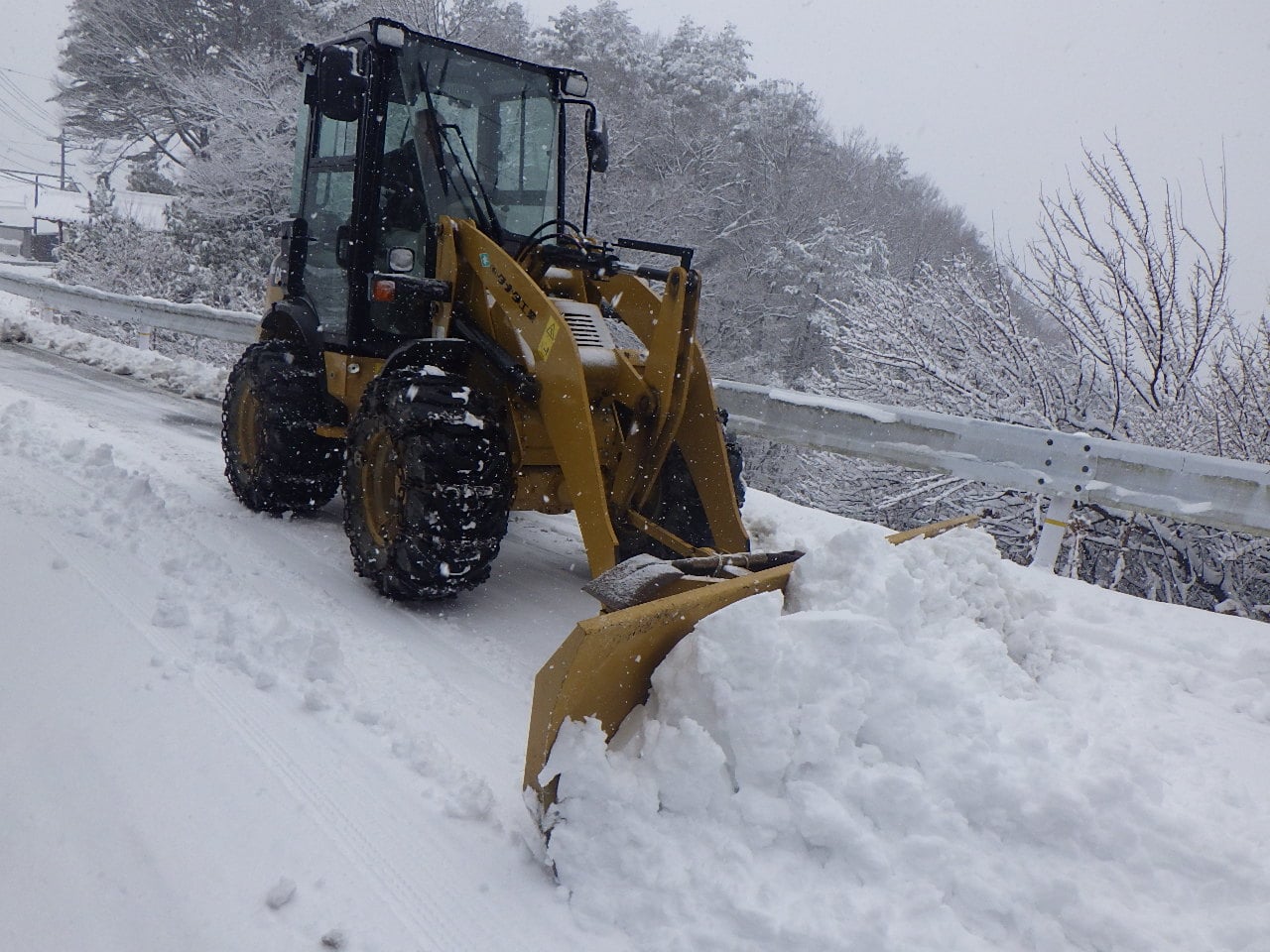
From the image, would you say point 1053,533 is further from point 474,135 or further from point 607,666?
point 474,135

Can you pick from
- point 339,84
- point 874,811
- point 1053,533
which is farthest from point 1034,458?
point 339,84

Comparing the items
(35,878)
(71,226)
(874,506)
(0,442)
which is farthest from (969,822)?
(71,226)

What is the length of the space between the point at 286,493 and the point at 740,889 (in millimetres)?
3918

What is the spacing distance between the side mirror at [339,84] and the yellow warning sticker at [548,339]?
150cm

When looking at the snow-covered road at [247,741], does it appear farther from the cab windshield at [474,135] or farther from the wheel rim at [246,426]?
the cab windshield at [474,135]

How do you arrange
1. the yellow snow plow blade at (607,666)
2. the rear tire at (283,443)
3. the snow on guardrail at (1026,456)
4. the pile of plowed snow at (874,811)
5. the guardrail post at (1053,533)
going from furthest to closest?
the rear tire at (283,443)
the guardrail post at (1053,533)
the snow on guardrail at (1026,456)
the yellow snow plow blade at (607,666)
the pile of plowed snow at (874,811)

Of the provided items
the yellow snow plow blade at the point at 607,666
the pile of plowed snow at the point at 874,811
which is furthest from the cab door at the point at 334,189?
the pile of plowed snow at the point at 874,811

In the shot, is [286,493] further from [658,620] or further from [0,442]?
[658,620]

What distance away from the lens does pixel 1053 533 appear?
4965mm

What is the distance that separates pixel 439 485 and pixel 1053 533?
10.8 ft

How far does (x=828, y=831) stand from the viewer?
2.16 metres

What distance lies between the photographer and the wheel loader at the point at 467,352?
379cm

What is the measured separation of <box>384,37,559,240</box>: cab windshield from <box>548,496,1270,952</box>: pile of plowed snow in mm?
2987

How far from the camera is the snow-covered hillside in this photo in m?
2.07
